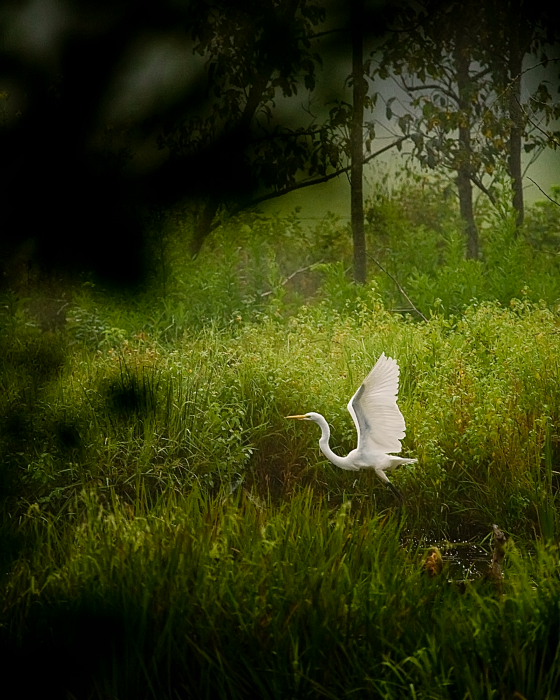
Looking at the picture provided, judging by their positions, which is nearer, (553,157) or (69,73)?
(69,73)

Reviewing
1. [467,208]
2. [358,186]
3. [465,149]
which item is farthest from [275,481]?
[467,208]

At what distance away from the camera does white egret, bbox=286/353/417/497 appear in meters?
3.11

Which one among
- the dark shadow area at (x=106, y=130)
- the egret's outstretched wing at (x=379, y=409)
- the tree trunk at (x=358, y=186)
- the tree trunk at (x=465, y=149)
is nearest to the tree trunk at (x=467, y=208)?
the tree trunk at (x=465, y=149)

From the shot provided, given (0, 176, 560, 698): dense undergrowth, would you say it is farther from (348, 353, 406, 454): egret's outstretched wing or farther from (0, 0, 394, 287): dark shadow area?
(348, 353, 406, 454): egret's outstretched wing

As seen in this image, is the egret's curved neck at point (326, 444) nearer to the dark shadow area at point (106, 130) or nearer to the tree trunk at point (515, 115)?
the dark shadow area at point (106, 130)

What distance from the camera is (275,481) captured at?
3523 millimetres

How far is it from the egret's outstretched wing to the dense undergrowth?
19cm

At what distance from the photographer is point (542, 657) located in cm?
157

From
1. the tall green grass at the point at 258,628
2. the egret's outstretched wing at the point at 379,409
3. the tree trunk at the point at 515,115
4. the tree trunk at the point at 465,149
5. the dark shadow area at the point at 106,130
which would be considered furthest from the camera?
the tree trunk at the point at 465,149

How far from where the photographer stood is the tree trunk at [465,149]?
18.3 ft

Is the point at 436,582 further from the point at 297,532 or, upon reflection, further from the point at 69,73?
the point at 69,73

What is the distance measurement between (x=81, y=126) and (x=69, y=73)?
0.16 ft

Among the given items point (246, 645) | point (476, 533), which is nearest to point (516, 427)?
point (476, 533)

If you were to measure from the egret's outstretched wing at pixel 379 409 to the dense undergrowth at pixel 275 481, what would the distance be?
7.6 inches
